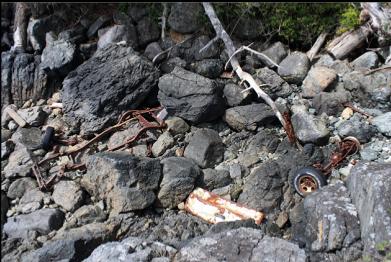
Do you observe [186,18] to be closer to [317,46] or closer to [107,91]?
[107,91]

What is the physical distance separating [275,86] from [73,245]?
432 cm

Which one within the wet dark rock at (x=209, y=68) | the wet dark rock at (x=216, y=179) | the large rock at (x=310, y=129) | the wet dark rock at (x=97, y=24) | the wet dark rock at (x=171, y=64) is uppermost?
the wet dark rock at (x=97, y=24)

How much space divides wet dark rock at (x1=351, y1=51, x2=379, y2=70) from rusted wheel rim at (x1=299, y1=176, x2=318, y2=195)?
2730mm

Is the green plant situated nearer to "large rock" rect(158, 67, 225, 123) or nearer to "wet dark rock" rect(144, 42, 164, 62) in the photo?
"large rock" rect(158, 67, 225, 123)

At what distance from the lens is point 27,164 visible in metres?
8.38

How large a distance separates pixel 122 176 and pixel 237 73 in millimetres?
2888

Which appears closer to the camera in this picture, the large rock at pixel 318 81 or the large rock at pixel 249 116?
the large rock at pixel 249 116

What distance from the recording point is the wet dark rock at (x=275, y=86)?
8711 mm

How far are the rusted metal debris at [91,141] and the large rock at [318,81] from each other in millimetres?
2530

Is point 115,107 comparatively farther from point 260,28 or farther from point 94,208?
point 260,28

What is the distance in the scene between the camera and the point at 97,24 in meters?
10.4

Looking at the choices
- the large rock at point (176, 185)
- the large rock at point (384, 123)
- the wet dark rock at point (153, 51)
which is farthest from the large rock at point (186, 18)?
the large rock at point (384, 123)

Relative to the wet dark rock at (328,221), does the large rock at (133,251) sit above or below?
above

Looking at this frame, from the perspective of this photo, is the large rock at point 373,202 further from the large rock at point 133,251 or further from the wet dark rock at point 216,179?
the large rock at point 133,251
